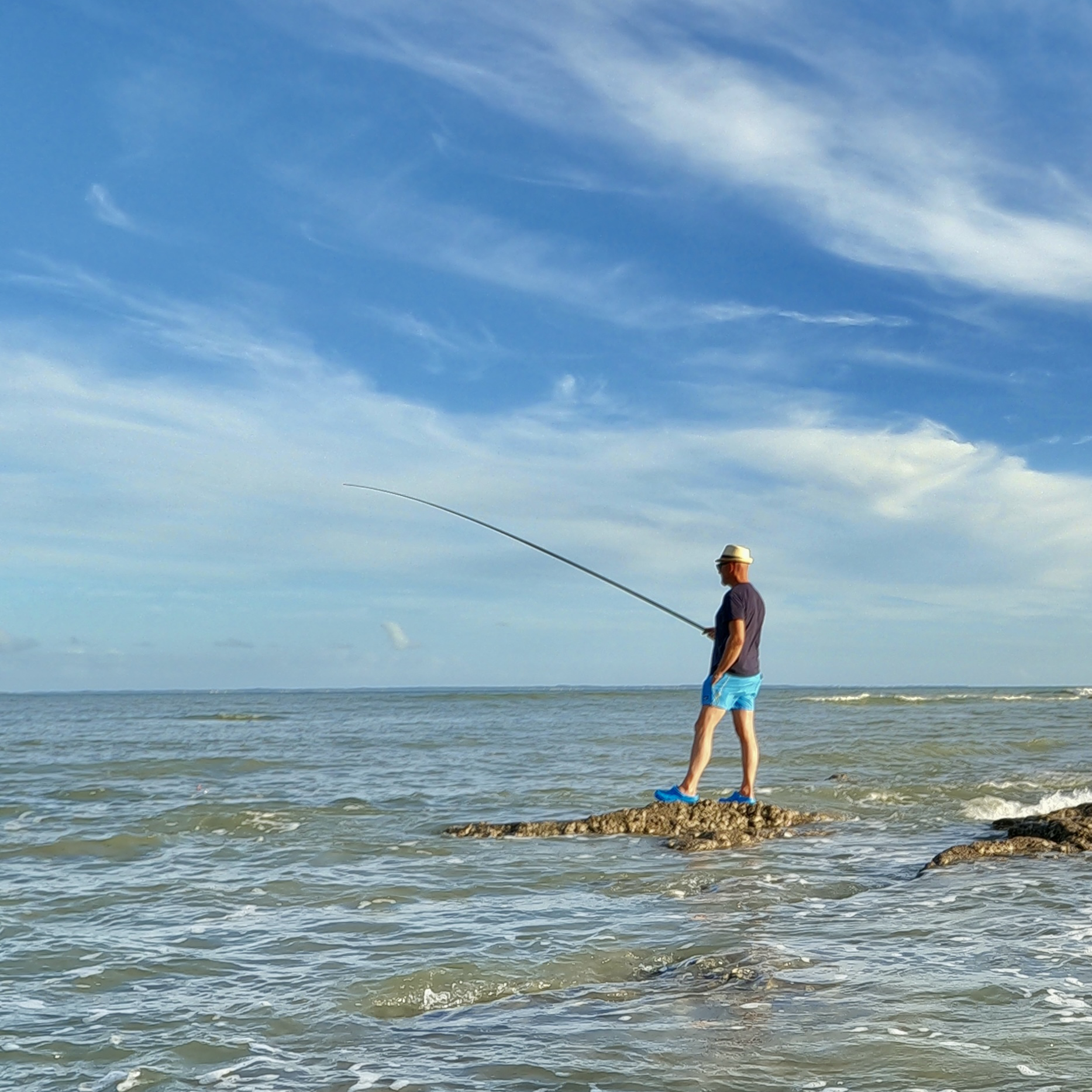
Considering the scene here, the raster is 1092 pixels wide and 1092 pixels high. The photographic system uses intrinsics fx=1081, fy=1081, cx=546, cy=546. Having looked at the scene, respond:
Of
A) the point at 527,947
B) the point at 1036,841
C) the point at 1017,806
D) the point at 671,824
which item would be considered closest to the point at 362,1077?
the point at 527,947

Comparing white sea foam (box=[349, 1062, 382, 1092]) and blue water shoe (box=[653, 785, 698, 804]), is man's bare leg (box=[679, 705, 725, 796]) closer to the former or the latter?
blue water shoe (box=[653, 785, 698, 804])

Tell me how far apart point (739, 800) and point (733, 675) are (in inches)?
36.8

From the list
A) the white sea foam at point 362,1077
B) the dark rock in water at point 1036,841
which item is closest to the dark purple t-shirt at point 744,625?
the dark rock in water at point 1036,841

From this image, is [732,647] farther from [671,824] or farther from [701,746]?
[671,824]

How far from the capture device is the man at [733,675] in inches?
298

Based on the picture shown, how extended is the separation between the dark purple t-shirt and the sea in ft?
3.93

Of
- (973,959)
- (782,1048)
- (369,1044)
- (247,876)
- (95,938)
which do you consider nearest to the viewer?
(782,1048)

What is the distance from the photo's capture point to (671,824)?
7.48m

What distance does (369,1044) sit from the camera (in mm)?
3416

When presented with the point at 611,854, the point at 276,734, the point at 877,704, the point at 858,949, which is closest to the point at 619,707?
the point at 877,704

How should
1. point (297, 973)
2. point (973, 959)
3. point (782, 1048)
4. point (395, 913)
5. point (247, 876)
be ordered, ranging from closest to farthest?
point (782, 1048) → point (973, 959) → point (297, 973) → point (395, 913) → point (247, 876)

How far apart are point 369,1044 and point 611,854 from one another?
3.46 meters

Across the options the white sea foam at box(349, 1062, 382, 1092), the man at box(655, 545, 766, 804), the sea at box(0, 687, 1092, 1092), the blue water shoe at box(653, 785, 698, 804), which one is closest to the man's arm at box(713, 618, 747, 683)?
the man at box(655, 545, 766, 804)

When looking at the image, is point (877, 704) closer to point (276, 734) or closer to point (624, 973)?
point (276, 734)
